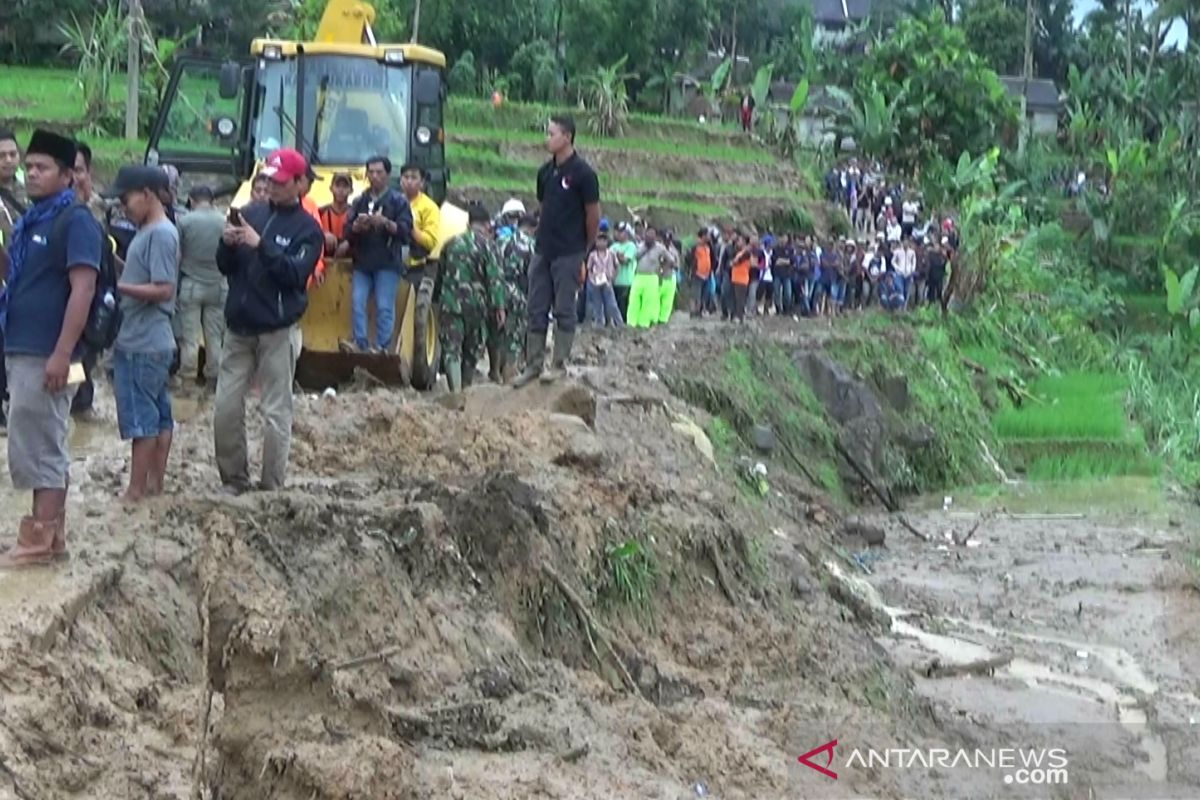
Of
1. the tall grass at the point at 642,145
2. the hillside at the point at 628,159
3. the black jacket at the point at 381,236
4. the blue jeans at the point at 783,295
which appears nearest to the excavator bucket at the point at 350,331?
the black jacket at the point at 381,236

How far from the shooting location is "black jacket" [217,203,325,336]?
8.55 m

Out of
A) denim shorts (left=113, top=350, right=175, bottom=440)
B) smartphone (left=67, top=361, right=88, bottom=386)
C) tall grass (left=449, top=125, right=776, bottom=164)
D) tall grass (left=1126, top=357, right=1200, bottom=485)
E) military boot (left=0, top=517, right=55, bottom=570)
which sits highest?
smartphone (left=67, top=361, right=88, bottom=386)

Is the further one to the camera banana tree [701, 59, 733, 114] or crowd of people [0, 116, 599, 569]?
banana tree [701, 59, 733, 114]

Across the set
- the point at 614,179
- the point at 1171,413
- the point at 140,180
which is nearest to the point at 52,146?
the point at 140,180

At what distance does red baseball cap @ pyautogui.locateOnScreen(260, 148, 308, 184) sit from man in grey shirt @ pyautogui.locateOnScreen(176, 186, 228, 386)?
12.8ft

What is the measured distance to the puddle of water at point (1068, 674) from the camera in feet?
37.8

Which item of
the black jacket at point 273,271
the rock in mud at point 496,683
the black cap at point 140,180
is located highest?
the black cap at point 140,180

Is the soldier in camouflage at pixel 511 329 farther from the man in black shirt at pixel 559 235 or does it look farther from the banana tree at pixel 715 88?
the banana tree at pixel 715 88

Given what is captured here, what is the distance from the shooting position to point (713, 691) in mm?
9625

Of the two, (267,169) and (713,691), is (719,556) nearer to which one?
(713,691)

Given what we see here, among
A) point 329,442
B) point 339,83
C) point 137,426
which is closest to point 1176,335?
point 339,83

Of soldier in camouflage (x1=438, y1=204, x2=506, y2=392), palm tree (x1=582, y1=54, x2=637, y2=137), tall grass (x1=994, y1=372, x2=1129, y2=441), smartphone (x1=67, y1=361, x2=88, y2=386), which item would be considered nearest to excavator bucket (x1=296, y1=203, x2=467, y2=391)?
soldier in camouflage (x1=438, y1=204, x2=506, y2=392)

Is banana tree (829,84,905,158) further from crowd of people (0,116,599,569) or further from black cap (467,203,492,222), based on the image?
crowd of people (0,116,599,569)

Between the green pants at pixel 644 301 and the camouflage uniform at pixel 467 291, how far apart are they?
10.1 meters
